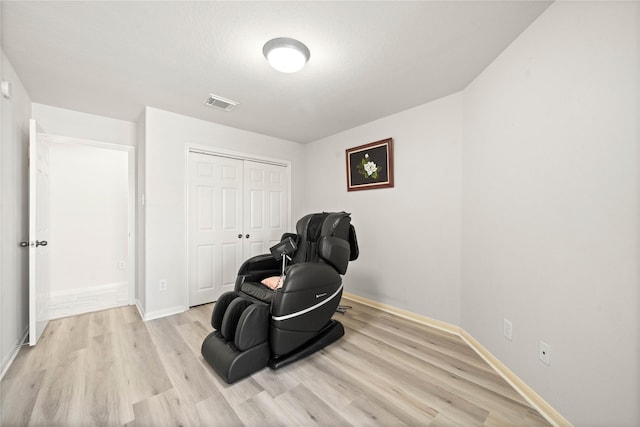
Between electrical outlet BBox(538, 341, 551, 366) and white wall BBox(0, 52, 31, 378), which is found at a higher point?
white wall BBox(0, 52, 31, 378)

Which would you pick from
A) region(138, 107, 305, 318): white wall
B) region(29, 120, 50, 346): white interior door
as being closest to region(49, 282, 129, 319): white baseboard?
region(29, 120, 50, 346): white interior door

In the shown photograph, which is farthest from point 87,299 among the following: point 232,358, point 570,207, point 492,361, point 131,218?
point 570,207

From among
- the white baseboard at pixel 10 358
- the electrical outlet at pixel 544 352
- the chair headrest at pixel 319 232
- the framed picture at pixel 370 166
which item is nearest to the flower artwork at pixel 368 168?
the framed picture at pixel 370 166

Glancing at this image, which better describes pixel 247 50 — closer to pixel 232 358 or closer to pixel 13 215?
pixel 232 358

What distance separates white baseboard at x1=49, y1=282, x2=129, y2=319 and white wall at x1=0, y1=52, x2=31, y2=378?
626mm

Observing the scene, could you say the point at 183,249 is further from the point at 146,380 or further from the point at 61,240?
the point at 61,240

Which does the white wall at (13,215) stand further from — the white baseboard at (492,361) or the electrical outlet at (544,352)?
the electrical outlet at (544,352)

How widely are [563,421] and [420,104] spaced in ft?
8.83

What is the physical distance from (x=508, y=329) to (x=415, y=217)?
1.30 meters

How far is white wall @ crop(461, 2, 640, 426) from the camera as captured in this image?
3.40 feet

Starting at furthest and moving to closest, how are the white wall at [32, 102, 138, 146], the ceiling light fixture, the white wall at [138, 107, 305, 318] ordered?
1. the white wall at [138, 107, 305, 318]
2. the white wall at [32, 102, 138, 146]
3. the ceiling light fixture

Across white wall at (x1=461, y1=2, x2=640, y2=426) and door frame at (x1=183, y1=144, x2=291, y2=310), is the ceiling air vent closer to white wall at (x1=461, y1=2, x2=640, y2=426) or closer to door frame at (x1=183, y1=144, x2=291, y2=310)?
door frame at (x1=183, y1=144, x2=291, y2=310)

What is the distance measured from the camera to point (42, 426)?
131 centimetres

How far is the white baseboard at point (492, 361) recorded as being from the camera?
136cm
